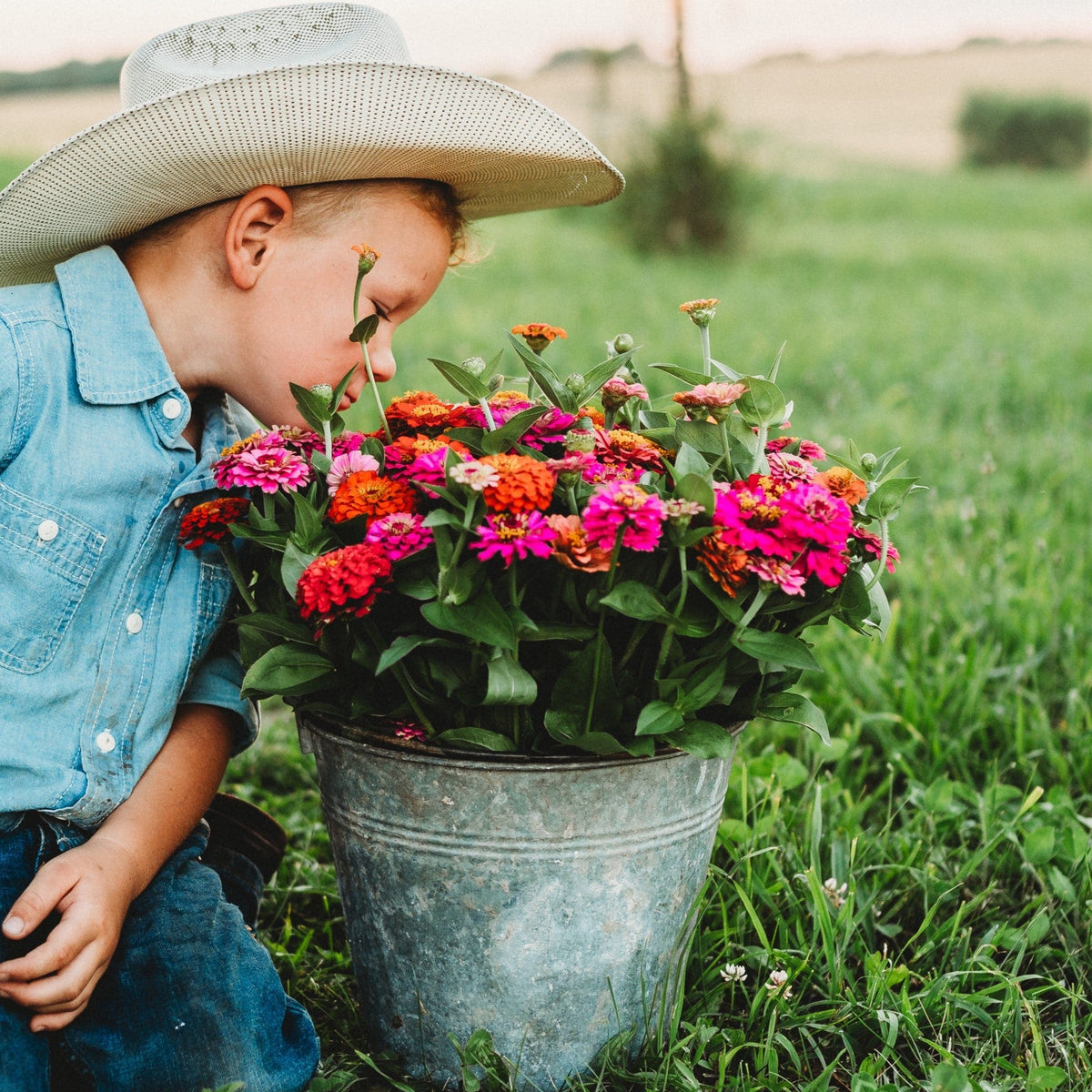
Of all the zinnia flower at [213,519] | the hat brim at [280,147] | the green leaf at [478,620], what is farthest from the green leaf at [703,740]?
the hat brim at [280,147]

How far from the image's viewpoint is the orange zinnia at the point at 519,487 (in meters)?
1.10

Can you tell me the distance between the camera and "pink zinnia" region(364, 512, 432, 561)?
1137 mm

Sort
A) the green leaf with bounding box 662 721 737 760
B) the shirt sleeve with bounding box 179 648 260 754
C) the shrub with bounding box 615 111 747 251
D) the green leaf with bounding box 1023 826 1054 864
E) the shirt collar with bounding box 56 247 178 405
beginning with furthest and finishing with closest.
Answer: the shrub with bounding box 615 111 747 251, the green leaf with bounding box 1023 826 1054 864, the shirt sleeve with bounding box 179 648 260 754, the shirt collar with bounding box 56 247 178 405, the green leaf with bounding box 662 721 737 760

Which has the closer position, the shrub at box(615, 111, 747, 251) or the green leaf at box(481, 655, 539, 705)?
the green leaf at box(481, 655, 539, 705)

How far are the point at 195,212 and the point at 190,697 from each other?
2.13 feet

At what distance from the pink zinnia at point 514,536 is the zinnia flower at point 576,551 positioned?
18mm

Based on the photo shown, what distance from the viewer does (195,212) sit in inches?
61.0

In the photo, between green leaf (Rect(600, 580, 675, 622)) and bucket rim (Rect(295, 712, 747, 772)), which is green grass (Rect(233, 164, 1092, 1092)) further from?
green leaf (Rect(600, 580, 675, 622))

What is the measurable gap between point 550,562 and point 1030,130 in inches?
1096

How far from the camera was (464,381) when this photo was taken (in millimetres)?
1264

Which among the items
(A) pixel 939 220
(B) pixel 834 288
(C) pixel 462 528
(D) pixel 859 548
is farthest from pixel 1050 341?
(A) pixel 939 220

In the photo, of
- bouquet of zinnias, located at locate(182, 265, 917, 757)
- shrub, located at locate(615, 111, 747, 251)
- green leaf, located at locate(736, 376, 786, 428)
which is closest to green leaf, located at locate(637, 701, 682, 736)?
bouquet of zinnias, located at locate(182, 265, 917, 757)

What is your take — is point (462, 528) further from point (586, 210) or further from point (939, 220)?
point (939, 220)

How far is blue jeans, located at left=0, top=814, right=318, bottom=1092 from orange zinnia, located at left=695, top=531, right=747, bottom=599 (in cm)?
77
